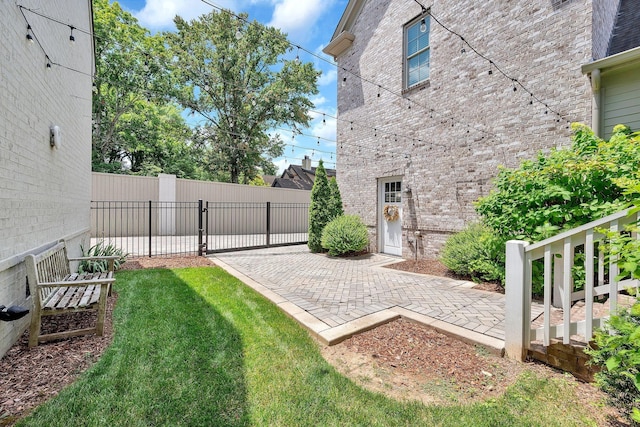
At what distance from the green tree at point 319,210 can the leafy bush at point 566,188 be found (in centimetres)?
541

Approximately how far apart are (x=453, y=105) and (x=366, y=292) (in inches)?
211

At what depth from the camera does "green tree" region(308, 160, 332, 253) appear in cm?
927

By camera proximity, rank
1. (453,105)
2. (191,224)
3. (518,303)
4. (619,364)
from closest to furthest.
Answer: (619,364), (518,303), (453,105), (191,224)

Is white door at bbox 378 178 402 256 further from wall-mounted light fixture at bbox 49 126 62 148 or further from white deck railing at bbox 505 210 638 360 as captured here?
wall-mounted light fixture at bbox 49 126 62 148

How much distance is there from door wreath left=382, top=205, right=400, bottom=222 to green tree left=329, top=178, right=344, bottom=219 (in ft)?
5.12

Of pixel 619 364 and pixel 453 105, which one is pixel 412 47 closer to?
pixel 453 105

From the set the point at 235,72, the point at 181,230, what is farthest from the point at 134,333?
the point at 235,72

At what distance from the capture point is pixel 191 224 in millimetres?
14602

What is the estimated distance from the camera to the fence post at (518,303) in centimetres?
268

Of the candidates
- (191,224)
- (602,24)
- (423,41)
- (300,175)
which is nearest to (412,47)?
(423,41)

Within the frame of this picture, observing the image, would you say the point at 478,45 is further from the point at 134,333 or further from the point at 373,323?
the point at 134,333

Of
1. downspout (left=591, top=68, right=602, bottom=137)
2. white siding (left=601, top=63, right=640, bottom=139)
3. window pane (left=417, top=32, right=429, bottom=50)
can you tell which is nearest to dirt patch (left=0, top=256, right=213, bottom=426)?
downspout (left=591, top=68, right=602, bottom=137)

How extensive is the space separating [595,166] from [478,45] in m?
4.56

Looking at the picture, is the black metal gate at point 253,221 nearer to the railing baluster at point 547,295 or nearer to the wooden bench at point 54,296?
the wooden bench at point 54,296
